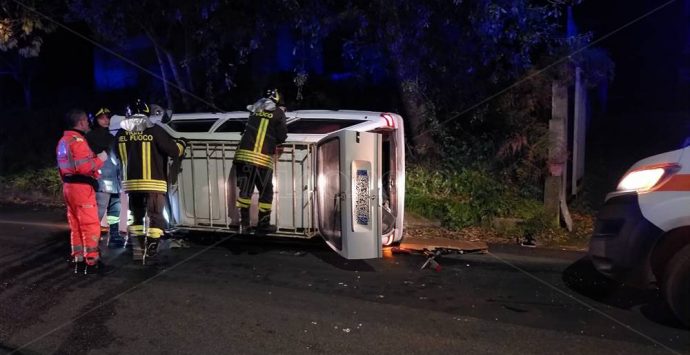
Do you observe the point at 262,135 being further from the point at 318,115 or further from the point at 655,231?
the point at 655,231

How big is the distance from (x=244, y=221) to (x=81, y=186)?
171 centimetres

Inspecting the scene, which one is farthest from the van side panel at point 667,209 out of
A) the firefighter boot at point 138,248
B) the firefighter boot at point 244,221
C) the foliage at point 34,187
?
the foliage at point 34,187

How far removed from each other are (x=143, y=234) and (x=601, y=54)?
22.7 ft

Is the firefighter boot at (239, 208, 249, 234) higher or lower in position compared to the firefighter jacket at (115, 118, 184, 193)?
lower

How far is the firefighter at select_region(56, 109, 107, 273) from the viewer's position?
18.8ft

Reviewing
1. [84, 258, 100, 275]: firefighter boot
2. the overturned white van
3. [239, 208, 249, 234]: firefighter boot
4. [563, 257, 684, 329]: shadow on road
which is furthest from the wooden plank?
[84, 258, 100, 275]: firefighter boot

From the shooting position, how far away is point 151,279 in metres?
5.62

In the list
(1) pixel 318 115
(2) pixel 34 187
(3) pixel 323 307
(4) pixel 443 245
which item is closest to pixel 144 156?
(1) pixel 318 115

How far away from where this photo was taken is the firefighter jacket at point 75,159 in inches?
225

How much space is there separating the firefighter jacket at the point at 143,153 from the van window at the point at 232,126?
2.50 feet

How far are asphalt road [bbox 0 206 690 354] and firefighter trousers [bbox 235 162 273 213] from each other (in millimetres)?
612

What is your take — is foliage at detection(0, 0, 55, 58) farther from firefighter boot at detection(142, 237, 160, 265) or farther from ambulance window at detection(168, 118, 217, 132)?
firefighter boot at detection(142, 237, 160, 265)

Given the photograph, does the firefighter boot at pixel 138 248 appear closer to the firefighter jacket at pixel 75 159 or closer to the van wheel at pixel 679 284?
the firefighter jacket at pixel 75 159

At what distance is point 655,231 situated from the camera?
4125mm
